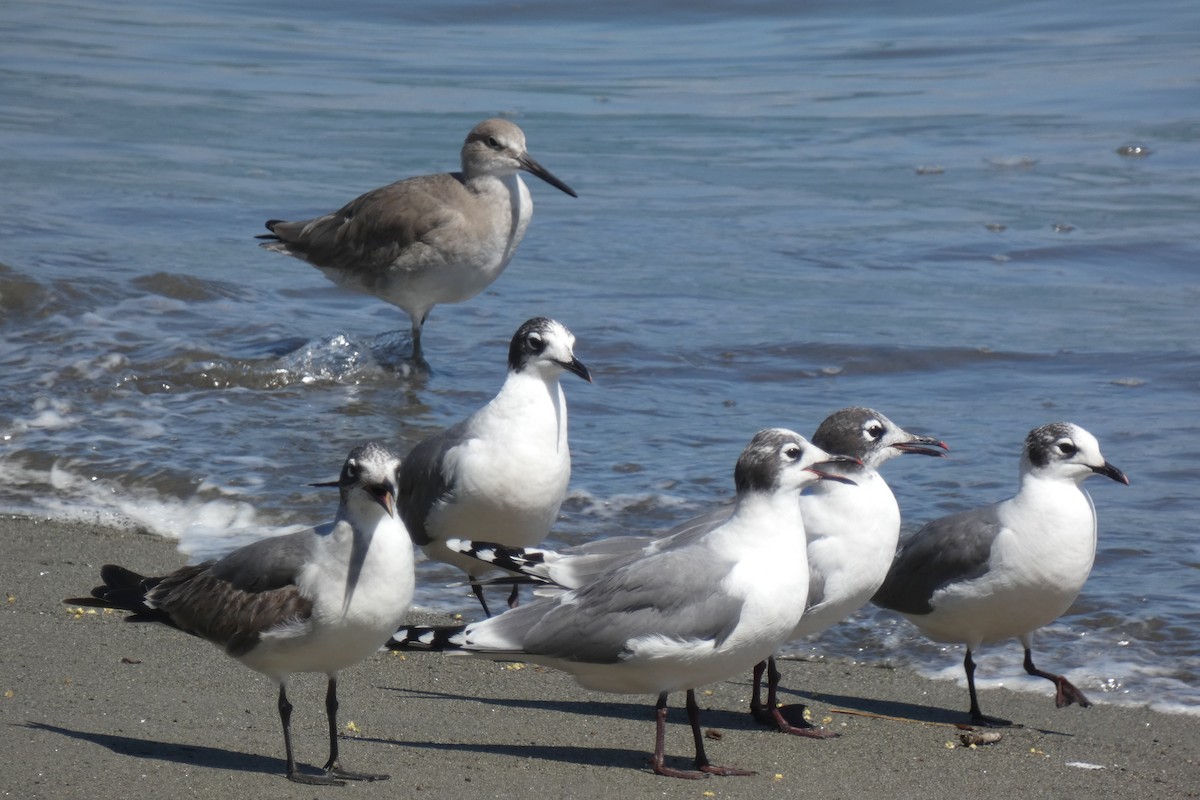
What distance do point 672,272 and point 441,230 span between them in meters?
2.88

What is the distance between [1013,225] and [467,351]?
5395mm

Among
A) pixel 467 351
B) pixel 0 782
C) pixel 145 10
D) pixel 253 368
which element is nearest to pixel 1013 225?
pixel 467 351

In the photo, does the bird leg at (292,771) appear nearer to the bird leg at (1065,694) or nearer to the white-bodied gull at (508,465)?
the white-bodied gull at (508,465)

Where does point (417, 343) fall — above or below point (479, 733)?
above

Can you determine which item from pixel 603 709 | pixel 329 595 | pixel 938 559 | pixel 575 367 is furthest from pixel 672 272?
pixel 329 595

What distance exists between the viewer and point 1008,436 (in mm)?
8797

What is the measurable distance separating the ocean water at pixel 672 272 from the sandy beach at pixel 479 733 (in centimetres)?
54

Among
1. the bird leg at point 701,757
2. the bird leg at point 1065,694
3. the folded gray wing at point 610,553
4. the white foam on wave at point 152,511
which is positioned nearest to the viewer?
the bird leg at point 701,757

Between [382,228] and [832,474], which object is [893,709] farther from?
[382,228]

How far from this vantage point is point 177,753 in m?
4.55

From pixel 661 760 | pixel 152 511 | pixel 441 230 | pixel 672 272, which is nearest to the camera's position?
pixel 661 760

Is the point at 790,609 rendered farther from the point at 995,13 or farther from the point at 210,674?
the point at 995,13

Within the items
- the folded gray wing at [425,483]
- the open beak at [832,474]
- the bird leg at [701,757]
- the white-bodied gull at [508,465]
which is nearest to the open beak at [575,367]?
the white-bodied gull at [508,465]

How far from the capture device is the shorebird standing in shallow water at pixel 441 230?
10203 millimetres
